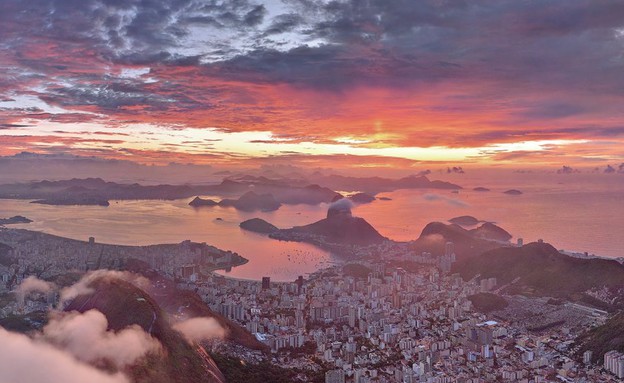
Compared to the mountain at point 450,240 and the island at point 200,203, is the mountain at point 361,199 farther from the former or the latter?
the mountain at point 450,240

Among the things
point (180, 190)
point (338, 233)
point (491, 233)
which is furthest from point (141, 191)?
point (491, 233)

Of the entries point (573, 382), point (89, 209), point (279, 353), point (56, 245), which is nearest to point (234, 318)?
point (279, 353)

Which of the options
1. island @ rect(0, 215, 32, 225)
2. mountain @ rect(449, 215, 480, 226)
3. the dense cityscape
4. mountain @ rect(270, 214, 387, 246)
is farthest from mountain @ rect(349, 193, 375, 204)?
the dense cityscape

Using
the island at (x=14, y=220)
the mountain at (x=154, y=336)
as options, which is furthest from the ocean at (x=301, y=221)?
the mountain at (x=154, y=336)

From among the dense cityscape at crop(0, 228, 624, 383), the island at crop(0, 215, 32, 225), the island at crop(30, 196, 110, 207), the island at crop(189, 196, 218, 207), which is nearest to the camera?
the dense cityscape at crop(0, 228, 624, 383)

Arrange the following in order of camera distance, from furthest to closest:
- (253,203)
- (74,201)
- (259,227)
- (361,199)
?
(361,199) → (253,203) → (74,201) → (259,227)

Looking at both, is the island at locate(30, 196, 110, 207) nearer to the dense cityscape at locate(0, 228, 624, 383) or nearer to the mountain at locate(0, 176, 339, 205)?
the mountain at locate(0, 176, 339, 205)

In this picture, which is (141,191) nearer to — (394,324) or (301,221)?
(301,221)
